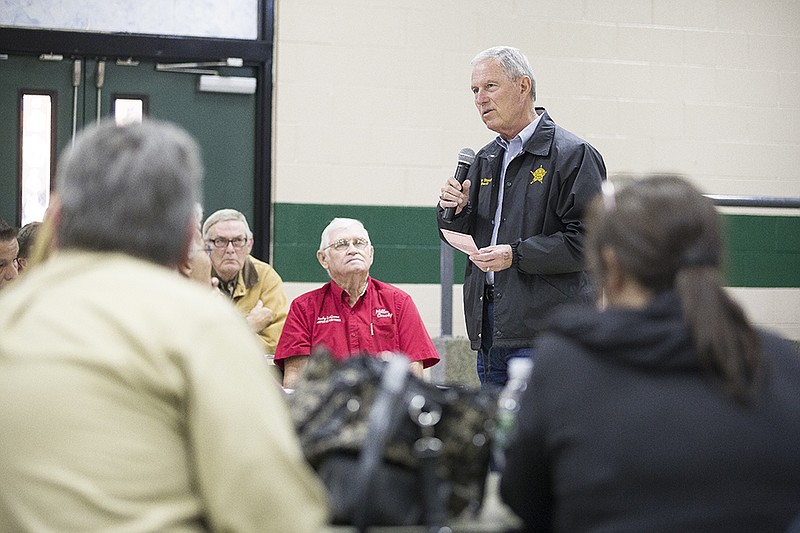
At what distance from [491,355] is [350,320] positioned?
612 mm

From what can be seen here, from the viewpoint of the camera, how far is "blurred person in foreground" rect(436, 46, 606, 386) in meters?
3.22

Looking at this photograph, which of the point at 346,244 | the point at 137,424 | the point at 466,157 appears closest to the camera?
the point at 137,424

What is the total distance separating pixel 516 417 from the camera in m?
1.49

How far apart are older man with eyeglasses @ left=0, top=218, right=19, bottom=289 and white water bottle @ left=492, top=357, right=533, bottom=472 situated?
9.02 ft

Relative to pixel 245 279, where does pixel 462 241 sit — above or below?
above

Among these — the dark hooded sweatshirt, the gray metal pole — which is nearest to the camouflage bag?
the dark hooded sweatshirt

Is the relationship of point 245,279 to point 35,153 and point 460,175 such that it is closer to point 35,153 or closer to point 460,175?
point 460,175

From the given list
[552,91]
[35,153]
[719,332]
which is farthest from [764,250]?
[719,332]

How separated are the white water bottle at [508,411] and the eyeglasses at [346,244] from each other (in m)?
2.05

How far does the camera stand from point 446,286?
16.3 feet

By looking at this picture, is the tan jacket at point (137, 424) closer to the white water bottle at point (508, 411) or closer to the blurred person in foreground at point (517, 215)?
the white water bottle at point (508, 411)

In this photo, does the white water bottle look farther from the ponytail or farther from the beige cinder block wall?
the beige cinder block wall

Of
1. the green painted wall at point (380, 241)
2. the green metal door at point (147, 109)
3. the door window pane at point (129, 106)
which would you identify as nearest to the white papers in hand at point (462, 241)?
the green painted wall at point (380, 241)

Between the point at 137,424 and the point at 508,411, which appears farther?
the point at 508,411
